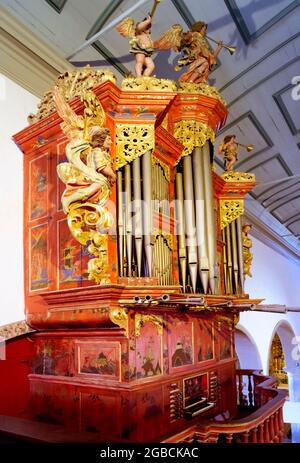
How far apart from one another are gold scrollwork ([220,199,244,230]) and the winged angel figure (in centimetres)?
202

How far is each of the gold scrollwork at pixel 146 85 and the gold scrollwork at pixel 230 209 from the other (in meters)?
1.70

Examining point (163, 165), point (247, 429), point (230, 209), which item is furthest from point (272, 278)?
point (247, 429)

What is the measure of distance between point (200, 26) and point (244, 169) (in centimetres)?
320

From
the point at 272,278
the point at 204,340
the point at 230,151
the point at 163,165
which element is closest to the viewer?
the point at 163,165

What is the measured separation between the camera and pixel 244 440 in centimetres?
263

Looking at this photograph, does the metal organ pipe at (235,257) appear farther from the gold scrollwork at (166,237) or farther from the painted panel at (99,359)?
the painted panel at (99,359)

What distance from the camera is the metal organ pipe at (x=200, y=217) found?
3219 mm

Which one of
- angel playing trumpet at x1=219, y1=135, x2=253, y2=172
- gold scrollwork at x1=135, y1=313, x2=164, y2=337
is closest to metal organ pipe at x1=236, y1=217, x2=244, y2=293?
angel playing trumpet at x1=219, y1=135, x2=253, y2=172

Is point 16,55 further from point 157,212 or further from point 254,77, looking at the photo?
point 254,77

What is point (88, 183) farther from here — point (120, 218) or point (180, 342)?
point (180, 342)

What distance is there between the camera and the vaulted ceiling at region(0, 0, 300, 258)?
3.45 m

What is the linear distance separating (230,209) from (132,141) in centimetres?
185

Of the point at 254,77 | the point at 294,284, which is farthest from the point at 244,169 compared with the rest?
the point at 294,284

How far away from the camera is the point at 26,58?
334 cm
